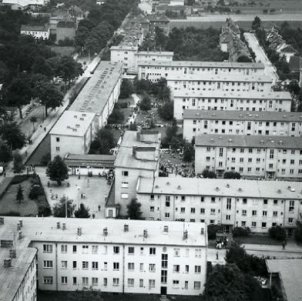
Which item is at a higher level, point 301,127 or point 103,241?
point 301,127

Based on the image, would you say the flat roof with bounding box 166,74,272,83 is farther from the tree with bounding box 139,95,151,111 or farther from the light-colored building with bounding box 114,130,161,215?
the light-colored building with bounding box 114,130,161,215

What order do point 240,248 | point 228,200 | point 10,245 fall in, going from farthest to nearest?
point 228,200 < point 240,248 < point 10,245

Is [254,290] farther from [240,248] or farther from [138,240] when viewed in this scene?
[138,240]

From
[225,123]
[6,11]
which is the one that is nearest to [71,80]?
[225,123]

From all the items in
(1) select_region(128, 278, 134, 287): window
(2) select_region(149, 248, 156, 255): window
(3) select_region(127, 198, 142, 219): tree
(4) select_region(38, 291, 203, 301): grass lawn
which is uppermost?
(3) select_region(127, 198, 142, 219): tree

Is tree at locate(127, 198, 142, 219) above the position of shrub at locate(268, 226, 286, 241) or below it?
above

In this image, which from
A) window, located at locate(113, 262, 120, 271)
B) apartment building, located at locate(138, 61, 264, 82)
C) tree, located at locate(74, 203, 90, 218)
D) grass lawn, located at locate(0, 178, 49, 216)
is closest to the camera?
window, located at locate(113, 262, 120, 271)

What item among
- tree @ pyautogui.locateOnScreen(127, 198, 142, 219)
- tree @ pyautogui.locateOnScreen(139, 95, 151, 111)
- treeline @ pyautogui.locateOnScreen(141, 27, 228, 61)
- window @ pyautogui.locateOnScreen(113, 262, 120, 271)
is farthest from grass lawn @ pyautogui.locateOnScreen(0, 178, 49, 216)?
treeline @ pyautogui.locateOnScreen(141, 27, 228, 61)
